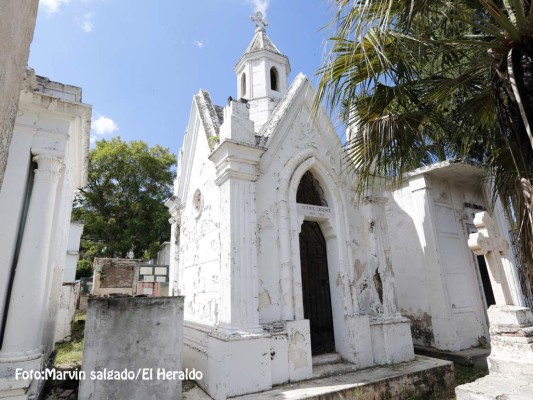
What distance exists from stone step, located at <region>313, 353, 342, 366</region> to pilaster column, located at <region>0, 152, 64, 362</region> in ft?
14.0

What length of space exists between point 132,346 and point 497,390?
4.59 metres

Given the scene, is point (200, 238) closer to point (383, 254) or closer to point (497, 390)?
point (383, 254)

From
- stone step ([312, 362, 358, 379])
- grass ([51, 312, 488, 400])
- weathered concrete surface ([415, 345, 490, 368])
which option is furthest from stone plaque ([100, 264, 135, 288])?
weathered concrete surface ([415, 345, 490, 368])

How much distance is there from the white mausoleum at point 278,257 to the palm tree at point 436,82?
131 cm

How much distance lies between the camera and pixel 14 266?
463 centimetres

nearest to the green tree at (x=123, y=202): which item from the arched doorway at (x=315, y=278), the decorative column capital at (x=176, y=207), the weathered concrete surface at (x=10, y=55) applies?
the decorative column capital at (x=176, y=207)

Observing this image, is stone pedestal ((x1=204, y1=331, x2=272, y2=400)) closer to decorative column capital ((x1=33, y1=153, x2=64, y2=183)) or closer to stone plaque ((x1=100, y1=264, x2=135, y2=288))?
decorative column capital ((x1=33, y1=153, x2=64, y2=183))

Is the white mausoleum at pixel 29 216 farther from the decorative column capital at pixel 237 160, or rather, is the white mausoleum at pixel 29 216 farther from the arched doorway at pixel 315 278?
the arched doorway at pixel 315 278

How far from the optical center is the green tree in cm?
2098

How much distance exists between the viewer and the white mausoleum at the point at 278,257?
16.5ft

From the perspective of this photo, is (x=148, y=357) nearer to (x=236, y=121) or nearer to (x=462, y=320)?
(x=236, y=121)

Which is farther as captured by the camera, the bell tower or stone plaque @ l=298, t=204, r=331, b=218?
the bell tower

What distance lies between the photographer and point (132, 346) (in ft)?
14.3

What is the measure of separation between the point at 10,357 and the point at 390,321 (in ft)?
19.9
